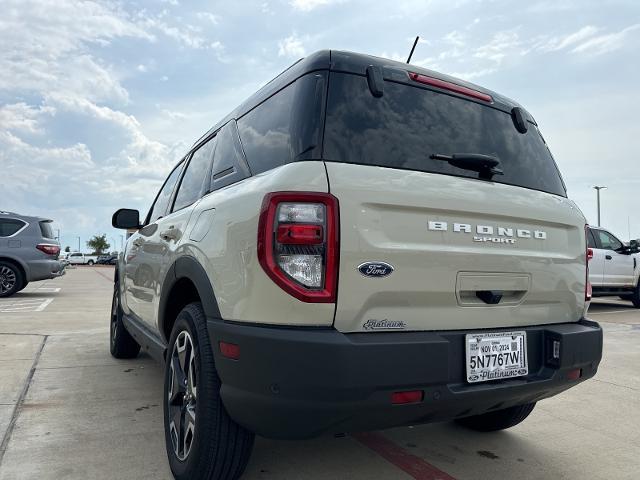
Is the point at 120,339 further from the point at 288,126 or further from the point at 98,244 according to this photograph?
the point at 98,244

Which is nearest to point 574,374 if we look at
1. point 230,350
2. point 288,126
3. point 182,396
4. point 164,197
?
point 230,350

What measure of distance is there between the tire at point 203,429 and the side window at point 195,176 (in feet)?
3.07

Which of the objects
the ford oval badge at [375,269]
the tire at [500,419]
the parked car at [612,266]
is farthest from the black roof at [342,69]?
the parked car at [612,266]

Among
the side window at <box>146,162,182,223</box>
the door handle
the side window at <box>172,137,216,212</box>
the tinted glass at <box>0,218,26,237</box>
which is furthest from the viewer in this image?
the tinted glass at <box>0,218,26,237</box>

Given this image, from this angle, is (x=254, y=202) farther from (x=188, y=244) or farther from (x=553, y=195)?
(x=553, y=195)

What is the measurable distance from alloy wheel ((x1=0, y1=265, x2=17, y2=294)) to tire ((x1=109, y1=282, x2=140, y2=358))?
7.36 m

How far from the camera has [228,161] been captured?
2.74 metres

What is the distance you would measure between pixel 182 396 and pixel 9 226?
34.0ft

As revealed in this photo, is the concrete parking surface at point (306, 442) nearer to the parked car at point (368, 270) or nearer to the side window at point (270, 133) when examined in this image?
the parked car at point (368, 270)

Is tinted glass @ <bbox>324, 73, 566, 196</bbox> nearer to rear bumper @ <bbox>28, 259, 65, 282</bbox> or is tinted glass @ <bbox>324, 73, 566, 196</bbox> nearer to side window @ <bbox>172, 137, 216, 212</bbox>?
side window @ <bbox>172, 137, 216, 212</bbox>

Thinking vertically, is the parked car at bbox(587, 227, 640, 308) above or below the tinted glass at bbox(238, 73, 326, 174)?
below

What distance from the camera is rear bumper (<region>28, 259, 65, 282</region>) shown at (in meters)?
11.2

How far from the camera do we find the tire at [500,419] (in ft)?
10.1

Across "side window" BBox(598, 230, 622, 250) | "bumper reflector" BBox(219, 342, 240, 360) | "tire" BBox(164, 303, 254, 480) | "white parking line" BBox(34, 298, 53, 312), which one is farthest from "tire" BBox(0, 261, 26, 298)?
"side window" BBox(598, 230, 622, 250)
